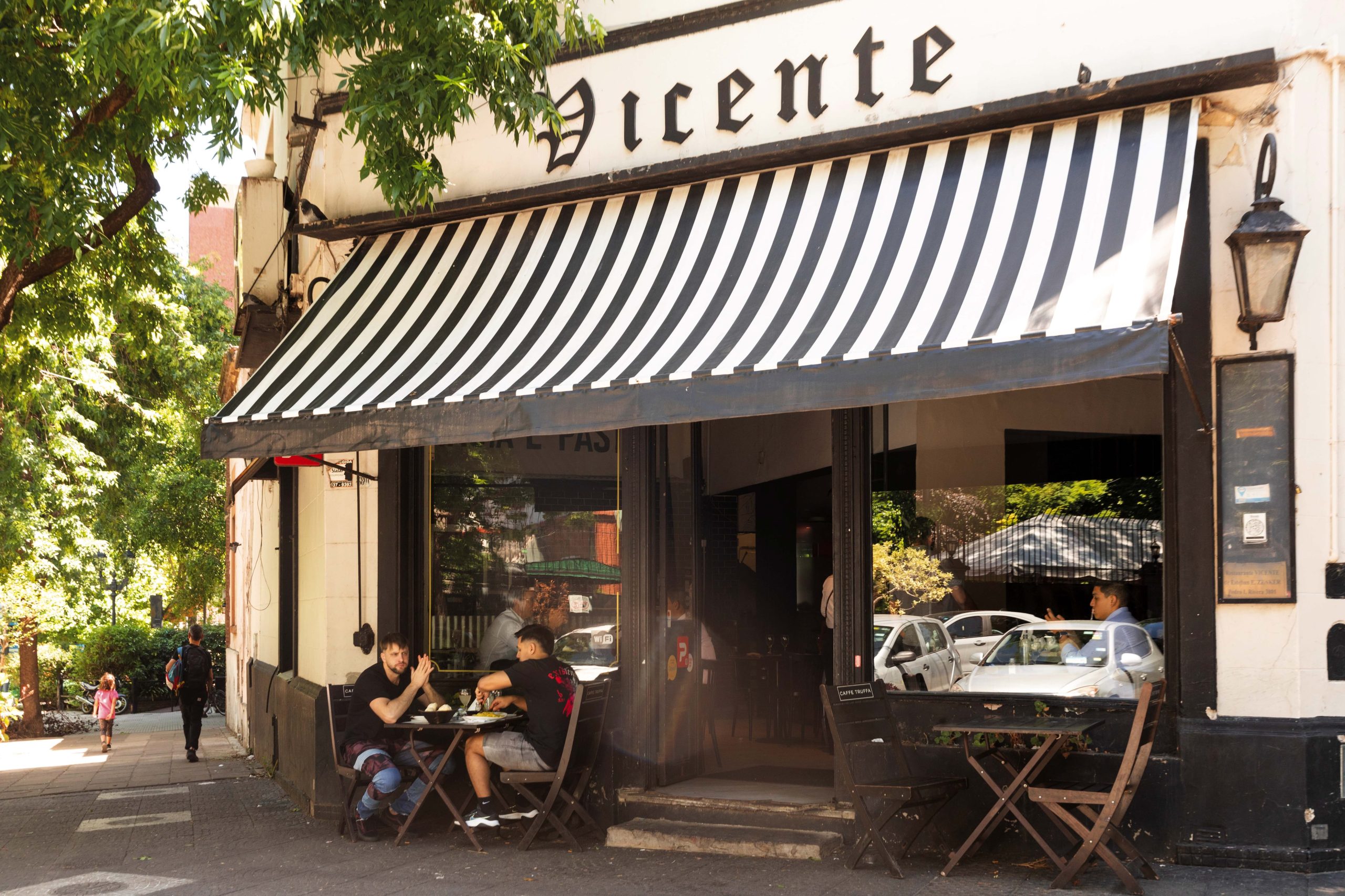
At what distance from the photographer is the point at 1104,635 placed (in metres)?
6.67

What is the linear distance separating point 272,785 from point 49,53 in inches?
246

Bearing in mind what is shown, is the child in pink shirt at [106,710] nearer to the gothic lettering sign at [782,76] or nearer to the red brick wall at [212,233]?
the gothic lettering sign at [782,76]

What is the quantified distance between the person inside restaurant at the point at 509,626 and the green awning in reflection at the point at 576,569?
149 millimetres

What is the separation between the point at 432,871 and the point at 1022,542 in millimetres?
3985

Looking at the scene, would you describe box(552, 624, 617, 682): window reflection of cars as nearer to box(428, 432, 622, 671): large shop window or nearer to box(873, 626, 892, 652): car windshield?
box(428, 432, 622, 671): large shop window

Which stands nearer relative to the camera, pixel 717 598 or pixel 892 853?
pixel 892 853

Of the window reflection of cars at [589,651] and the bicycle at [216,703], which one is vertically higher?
the window reflection of cars at [589,651]

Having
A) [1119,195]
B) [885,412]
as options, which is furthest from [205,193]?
[1119,195]

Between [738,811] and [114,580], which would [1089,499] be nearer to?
[738,811]

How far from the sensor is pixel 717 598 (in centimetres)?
1402

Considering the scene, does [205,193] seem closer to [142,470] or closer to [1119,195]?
[1119,195]

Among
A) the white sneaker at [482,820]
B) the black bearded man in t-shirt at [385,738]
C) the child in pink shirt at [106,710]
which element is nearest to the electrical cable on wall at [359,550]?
the black bearded man in t-shirt at [385,738]

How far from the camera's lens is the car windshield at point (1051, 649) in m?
6.68

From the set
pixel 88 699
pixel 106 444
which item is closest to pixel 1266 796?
pixel 106 444
